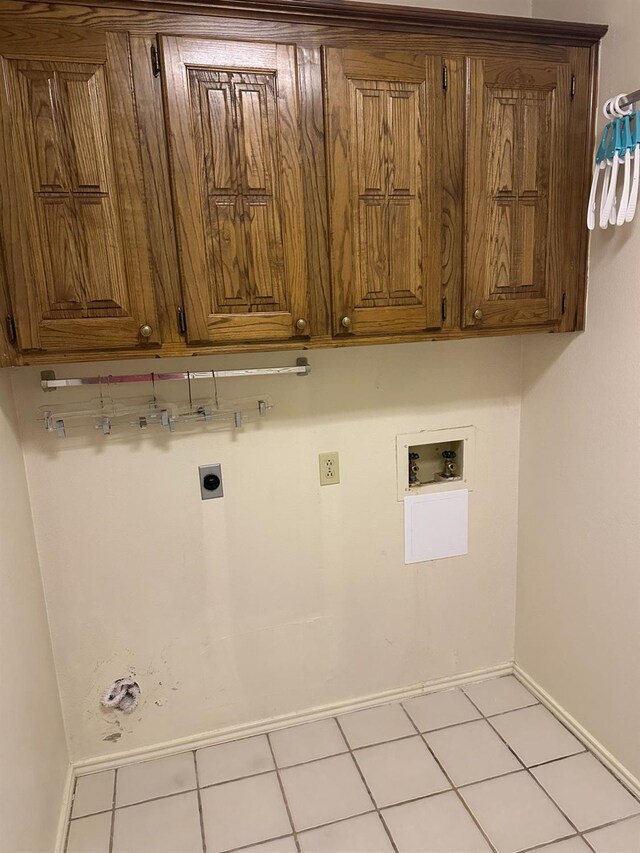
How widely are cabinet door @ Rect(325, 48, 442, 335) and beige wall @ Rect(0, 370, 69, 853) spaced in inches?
39.4

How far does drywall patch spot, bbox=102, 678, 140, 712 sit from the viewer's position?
196 centimetres

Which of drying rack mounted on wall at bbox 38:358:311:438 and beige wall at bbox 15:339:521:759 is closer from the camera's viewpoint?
drying rack mounted on wall at bbox 38:358:311:438

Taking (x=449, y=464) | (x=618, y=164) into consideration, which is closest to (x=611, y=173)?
(x=618, y=164)

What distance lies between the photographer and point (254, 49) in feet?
4.71

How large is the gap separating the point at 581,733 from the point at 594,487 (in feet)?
2.91

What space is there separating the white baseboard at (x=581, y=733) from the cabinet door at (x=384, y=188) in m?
1.54

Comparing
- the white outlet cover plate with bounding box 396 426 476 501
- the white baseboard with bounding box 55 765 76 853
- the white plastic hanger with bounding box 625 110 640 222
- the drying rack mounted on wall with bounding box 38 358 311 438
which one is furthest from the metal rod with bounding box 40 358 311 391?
the white baseboard with bounding box 55 765 76 853

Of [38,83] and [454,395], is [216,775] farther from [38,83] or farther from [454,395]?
[38,83]

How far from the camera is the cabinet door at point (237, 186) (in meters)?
1.42

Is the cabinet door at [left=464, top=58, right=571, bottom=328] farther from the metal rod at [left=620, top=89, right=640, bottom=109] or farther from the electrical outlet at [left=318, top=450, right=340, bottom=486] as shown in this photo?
the electrical outlet at [left=318, top=450, right=340, bottom=486]

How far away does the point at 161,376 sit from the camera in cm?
175

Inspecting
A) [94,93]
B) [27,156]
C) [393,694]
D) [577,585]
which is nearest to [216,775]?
[393,694]

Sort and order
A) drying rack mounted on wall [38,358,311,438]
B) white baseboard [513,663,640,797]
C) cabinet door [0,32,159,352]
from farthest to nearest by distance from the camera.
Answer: white baseboard [513,663,640,797]
drying rack mounted on wall [38,358,311,438]
cabinet door [0,32,159,352]

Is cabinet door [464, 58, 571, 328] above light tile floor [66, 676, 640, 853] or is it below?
above
